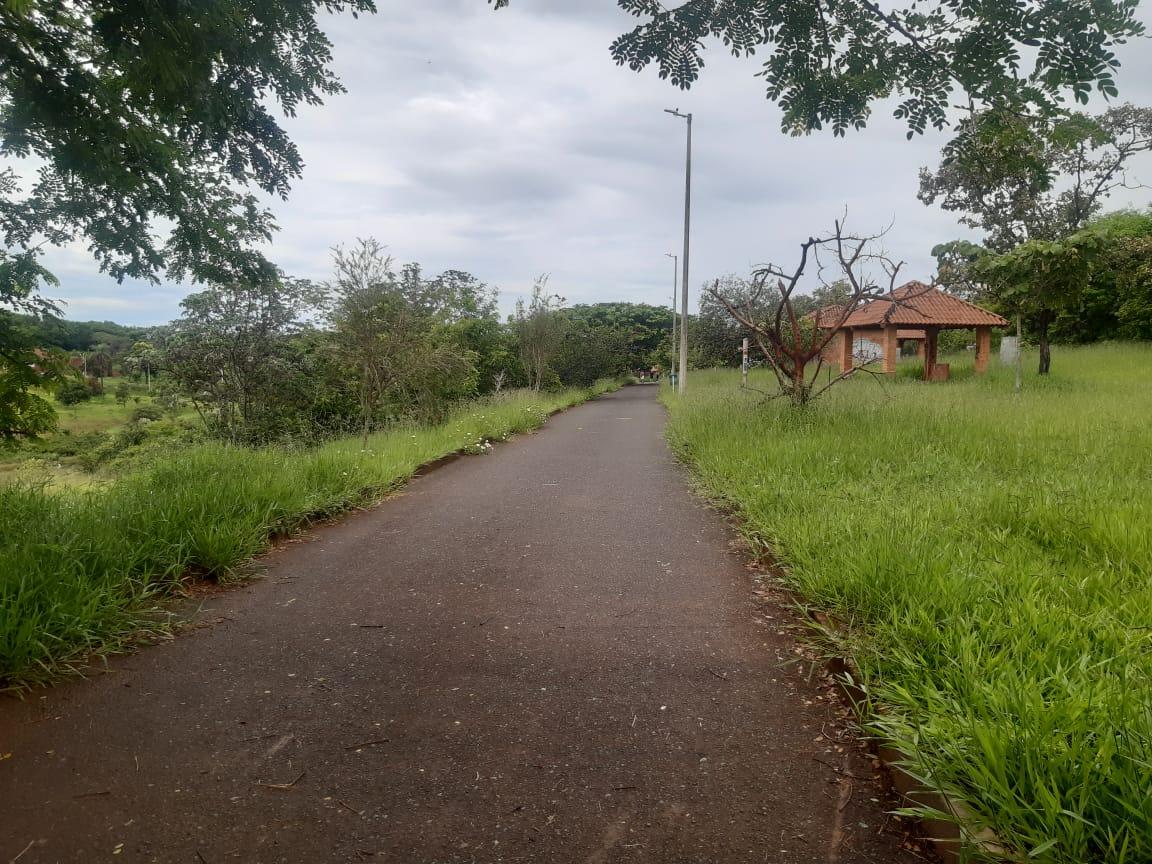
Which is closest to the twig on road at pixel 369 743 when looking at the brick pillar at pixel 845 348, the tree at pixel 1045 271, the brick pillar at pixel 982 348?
the tree at pixel 1045 271

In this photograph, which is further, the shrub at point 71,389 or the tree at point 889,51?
the shrub at point 71,389

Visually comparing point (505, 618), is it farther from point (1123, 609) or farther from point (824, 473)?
point (824, 473)

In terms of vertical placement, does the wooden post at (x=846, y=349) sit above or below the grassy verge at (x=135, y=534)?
above

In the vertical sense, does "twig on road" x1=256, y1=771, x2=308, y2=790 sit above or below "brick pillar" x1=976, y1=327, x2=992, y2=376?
below

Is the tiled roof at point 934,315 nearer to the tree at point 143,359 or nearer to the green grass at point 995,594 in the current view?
the green grass at point 995,594

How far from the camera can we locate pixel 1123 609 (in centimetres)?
324

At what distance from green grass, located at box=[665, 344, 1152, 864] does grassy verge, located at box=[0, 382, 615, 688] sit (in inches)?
143

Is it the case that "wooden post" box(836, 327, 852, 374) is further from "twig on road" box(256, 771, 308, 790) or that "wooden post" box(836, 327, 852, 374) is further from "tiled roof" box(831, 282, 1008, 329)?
"twig on road" box(256, 771, 308, 790)

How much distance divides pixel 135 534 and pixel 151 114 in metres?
2.95

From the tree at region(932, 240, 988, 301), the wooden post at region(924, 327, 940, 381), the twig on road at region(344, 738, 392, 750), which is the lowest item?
the twig on road at region(344, 738, 392, 750)

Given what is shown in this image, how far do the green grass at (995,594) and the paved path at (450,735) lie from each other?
0.39 m

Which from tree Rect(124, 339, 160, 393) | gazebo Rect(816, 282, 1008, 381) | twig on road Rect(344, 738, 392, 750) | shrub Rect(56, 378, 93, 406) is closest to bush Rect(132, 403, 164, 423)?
tree Rect(124, 339, 160, 393)

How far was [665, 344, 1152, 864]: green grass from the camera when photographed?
6.48ft

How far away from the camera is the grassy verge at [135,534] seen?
10.7 ft
